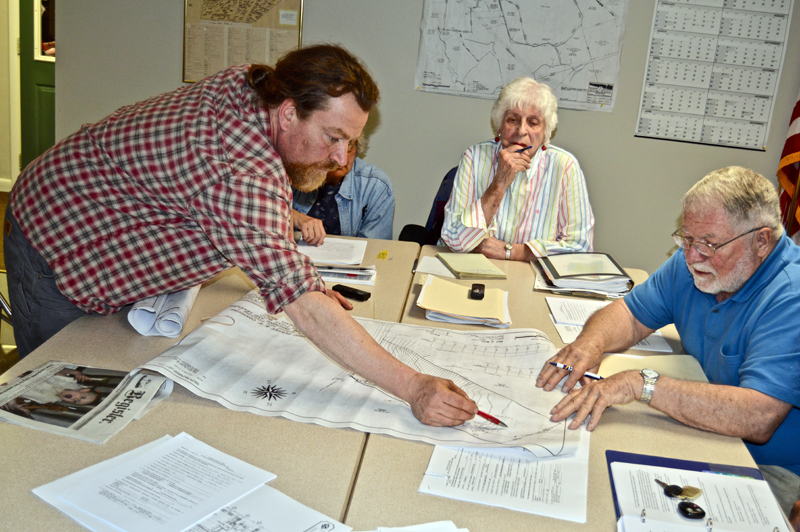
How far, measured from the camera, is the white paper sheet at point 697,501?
94 cm

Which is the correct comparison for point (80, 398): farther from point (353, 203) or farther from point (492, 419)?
point (353, 203)

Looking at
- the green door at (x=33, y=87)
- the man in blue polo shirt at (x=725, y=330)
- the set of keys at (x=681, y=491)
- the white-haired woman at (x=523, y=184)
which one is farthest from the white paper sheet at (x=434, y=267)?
the green door at (x=33, y=87)

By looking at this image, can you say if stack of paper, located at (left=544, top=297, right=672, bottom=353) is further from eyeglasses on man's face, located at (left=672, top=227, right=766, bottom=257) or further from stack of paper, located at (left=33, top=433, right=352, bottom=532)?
stack of paper, located at (left=33, top=433, right=352, bottom=532)

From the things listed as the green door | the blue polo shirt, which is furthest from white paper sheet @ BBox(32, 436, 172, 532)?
the green door

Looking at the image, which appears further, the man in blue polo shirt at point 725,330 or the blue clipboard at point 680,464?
the man in blue polo shirt at point 725,330

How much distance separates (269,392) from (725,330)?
3.53 ft

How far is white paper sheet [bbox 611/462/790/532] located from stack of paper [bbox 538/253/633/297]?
3.27ft

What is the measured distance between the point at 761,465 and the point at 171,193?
1.43 m

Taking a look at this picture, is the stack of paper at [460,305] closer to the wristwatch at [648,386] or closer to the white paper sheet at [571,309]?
the white paper sheet at [571,309]

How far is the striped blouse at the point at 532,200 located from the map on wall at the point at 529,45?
70 cm

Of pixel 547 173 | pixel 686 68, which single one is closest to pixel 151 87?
pixel 547 173

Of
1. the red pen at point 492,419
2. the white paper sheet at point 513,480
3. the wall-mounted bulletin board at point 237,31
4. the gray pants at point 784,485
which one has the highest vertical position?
the wall-mounted bulletin board at point 237,31

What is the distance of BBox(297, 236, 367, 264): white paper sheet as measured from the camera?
6.97ft

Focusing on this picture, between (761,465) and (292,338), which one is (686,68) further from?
(292,338)
